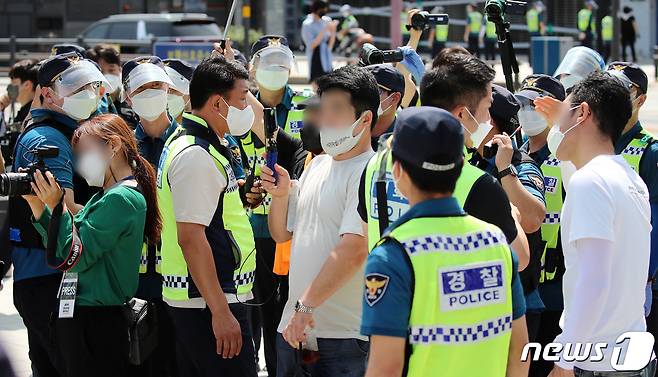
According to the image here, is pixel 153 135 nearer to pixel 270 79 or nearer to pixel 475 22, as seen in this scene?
pixel 270 79

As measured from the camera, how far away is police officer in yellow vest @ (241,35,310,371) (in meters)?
6.45

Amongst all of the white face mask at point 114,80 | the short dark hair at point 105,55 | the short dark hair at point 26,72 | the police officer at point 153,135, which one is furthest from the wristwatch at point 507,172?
the short dark hair at point 26,72

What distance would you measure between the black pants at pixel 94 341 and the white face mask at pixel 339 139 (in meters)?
1.25

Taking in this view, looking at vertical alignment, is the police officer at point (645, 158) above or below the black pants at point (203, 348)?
above

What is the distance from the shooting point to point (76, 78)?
19.9 feet

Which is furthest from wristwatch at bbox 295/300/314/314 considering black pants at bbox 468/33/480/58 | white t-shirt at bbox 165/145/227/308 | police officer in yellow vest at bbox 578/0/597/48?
black pants at bbox 468/33/480/58

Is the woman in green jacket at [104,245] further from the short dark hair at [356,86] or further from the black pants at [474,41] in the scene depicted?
the black pants at [474,41]

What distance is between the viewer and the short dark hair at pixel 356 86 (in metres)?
4.50

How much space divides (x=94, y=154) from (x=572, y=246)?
2192 millimetres

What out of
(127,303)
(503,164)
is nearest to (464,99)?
(503,164)

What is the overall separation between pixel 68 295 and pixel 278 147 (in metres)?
1.86

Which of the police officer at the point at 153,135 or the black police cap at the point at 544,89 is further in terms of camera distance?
the black police cap at the point at 544,89

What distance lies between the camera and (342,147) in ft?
14.8

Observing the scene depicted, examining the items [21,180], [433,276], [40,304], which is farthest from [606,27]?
[433,276]
